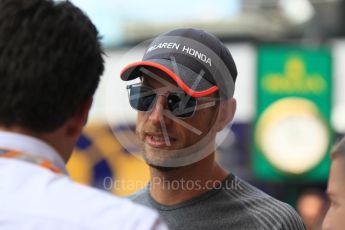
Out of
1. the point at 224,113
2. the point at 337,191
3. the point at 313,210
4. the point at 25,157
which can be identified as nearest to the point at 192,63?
the point at 224,113

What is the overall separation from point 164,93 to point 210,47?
262mm

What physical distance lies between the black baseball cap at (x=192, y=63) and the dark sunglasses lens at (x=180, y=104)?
3 cm

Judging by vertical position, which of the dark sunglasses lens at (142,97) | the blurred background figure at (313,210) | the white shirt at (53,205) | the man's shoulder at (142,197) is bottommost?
the blurred background figure at (313,210)

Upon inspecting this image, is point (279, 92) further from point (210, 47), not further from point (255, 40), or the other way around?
point (210, 47)

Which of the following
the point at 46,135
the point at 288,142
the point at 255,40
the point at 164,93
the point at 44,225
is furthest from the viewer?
the point at 255,40

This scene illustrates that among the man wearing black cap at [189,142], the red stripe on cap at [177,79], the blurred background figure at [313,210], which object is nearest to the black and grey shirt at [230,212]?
the man wearing black cap at [189,142]

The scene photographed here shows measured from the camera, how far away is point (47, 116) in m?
1.55

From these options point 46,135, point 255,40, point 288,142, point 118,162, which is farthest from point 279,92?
point 46,135

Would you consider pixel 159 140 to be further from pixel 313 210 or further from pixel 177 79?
pixel 313 210

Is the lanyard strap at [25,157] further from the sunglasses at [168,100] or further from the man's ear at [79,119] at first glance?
the sunglasses at [168,100]

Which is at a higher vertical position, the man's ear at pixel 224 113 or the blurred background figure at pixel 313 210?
the man's ear at pixel 224 113

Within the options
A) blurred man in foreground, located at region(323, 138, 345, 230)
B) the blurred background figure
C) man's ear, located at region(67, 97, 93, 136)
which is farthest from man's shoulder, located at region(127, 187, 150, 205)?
the blurred background figure

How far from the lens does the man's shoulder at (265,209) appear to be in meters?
2.48

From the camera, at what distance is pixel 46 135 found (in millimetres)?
1555
